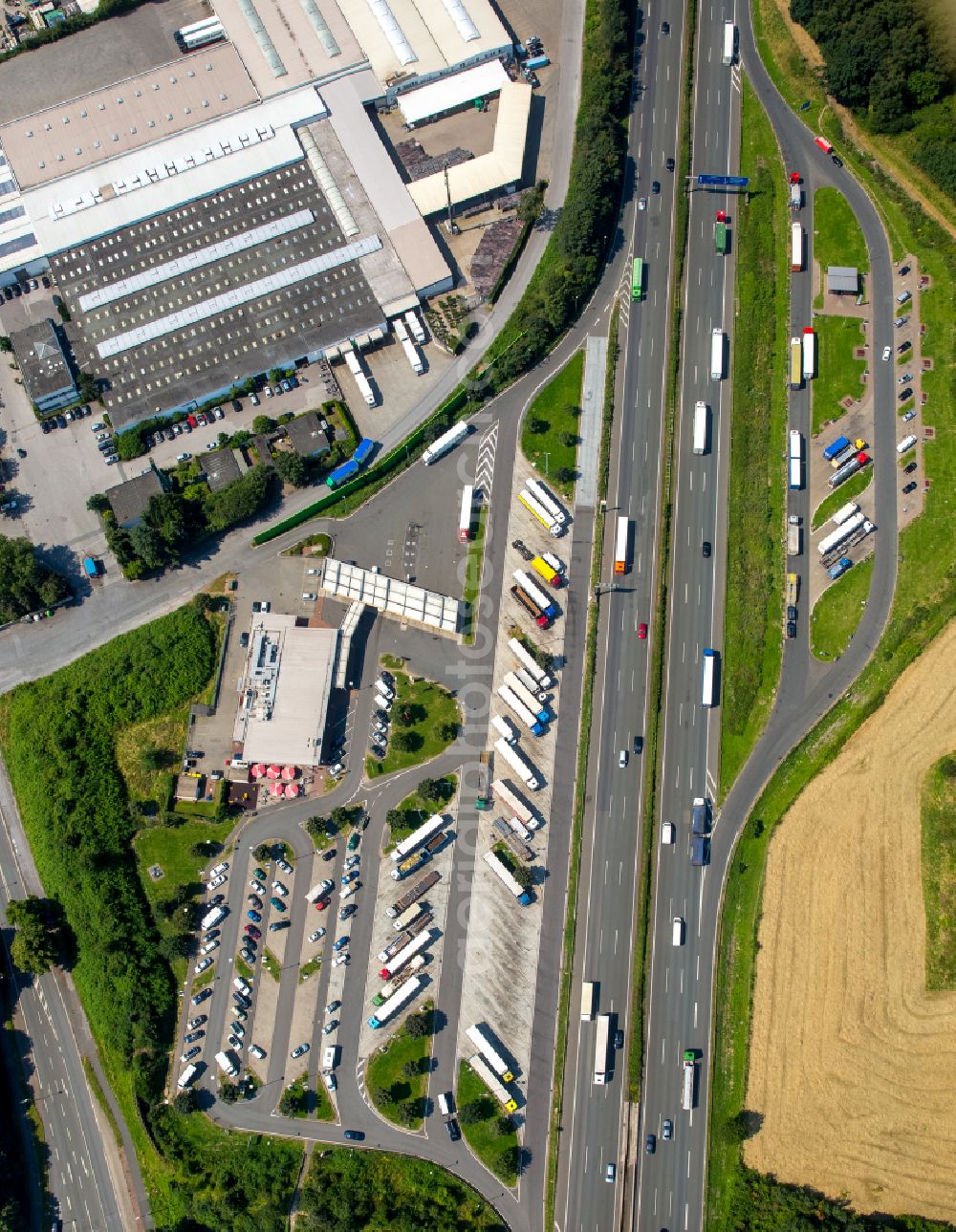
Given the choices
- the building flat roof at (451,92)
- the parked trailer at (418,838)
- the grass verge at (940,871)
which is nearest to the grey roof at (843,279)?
the building flat roof at (451,92)

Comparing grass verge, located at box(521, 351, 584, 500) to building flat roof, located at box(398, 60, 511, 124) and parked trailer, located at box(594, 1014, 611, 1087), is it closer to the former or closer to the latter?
building flat roof, located at box(398, 60, 511, 124)

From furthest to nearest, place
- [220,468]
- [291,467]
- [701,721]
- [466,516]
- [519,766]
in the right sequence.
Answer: [220,468]
[466,516]
[291,467]
[701,721]
[519,766]

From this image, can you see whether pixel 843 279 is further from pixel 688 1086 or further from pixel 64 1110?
pixel 64 1110

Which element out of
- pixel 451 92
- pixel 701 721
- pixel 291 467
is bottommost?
pixel 701 721

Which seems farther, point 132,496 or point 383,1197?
point 132,496

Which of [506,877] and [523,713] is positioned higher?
[523,713]

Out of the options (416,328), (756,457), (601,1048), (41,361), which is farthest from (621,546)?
(41,361)

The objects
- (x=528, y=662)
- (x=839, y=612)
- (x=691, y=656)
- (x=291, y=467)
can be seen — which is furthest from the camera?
(x=291, y=467)

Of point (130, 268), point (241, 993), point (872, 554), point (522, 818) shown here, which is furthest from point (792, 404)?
point (241, 993)
